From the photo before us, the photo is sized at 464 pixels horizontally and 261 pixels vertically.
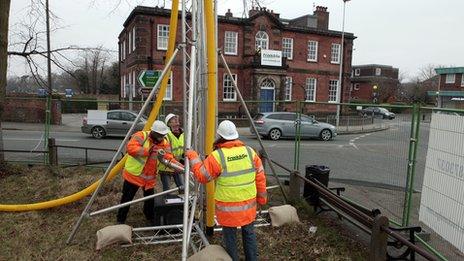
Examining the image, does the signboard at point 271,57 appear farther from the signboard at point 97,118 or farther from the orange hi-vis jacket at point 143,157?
the orange hi-vis jacket at point 143,157

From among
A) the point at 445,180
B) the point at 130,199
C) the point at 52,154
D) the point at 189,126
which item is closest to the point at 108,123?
the point at 52,154

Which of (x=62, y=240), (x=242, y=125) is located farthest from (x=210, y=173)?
(x=242, y=125)

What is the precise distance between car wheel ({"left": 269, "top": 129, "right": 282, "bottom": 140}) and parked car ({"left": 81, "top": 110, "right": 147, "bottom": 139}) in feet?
22.2

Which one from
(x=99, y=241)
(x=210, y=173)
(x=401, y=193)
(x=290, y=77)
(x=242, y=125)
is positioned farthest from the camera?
(x=290, y=77)

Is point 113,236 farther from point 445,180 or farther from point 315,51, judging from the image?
point 315,51

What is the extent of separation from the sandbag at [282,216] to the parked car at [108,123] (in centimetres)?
842

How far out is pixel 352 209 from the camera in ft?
19.2

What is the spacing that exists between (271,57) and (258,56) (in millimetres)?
1209

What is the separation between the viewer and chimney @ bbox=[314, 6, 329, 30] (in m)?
41.2

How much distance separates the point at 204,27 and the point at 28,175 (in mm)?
6446

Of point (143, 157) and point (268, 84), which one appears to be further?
point (268, 84)

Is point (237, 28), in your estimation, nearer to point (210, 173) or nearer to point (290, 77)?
point (290, 77)

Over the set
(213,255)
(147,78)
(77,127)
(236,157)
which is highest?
(147,78)

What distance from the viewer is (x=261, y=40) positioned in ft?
110
